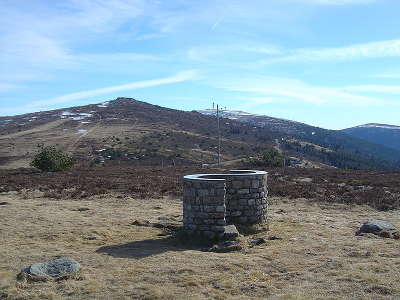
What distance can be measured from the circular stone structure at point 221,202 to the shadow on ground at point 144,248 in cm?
92

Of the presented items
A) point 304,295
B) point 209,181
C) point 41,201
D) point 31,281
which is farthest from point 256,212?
point 41,201

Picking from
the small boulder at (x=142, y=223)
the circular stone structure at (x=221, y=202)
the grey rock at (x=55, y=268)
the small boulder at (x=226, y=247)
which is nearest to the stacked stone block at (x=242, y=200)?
the circular stone structure at (x=221, y=202)

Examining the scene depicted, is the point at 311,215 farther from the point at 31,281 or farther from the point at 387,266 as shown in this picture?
the point at 31,281

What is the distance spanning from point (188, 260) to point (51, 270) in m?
3.61

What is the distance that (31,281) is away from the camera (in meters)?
10.3

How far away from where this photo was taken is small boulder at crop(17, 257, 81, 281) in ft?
34.4

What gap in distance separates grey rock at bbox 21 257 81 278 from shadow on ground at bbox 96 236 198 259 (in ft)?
5.67

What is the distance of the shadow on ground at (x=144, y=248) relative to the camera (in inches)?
507

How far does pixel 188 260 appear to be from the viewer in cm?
1217

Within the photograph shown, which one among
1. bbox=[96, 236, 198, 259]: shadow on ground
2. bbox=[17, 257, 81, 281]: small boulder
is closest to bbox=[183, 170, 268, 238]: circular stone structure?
bbox=[96, 236, 198, 259]: shadow on ground

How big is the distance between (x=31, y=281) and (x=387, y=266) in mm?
8759

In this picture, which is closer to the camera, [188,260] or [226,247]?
[188,260]

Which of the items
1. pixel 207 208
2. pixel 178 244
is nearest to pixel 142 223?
pixel 178 244

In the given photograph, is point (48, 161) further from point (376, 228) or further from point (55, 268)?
point (376, 228)
